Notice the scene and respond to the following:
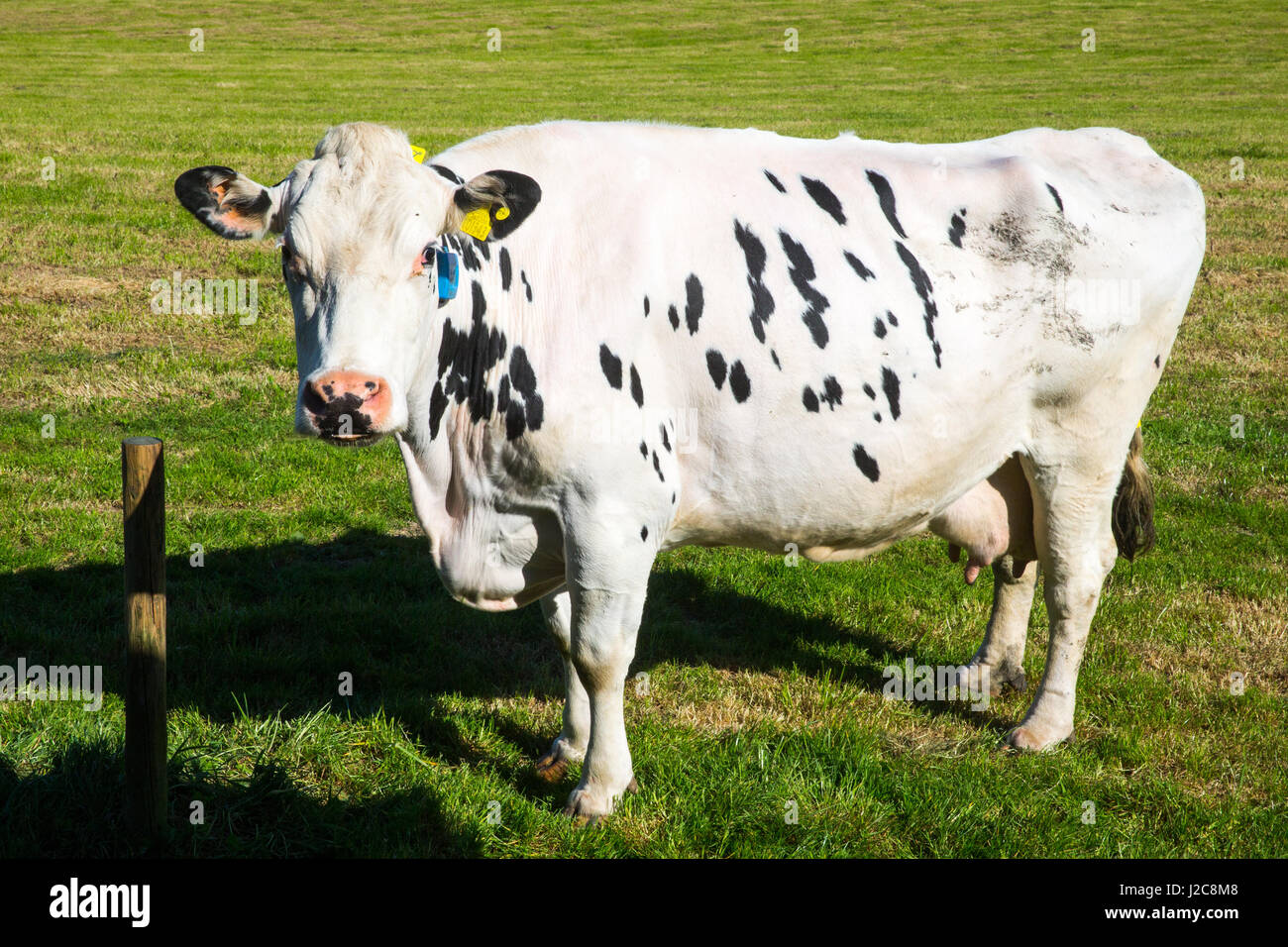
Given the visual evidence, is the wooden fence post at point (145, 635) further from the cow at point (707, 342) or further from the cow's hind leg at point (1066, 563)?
the cow's hind leg at point (1066, 563)

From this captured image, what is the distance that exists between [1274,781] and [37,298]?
1037cm

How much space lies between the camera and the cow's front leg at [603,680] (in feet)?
13.9

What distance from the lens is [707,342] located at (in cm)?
427

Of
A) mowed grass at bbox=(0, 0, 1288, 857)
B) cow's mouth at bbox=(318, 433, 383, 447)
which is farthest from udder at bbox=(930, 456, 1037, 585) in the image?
cow's mouth at bbox=(318, 433, 383, 447)

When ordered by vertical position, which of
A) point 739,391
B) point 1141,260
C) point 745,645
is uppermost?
point 1141,260

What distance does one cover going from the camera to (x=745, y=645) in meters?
6.02

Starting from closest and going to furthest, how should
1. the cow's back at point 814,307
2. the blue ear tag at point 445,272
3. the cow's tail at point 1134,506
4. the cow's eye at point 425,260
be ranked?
1. the cow's eye at point 425,260
2. the blue ear tag at point 445,272
3. the cow's back at point 814,307
4. the cow's tail at point 1134,506

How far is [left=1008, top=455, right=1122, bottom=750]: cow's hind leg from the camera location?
505 centimetres

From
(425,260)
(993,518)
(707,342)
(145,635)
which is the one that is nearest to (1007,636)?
(993,518)

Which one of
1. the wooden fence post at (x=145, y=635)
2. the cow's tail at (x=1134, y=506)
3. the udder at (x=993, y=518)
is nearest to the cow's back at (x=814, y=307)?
the udder at (x=993, y=518)

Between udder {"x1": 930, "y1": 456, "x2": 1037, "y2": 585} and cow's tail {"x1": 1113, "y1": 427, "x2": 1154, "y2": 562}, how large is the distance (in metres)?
0.46

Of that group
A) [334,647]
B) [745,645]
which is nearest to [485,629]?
[334,647]

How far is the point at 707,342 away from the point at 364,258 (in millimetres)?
1295
